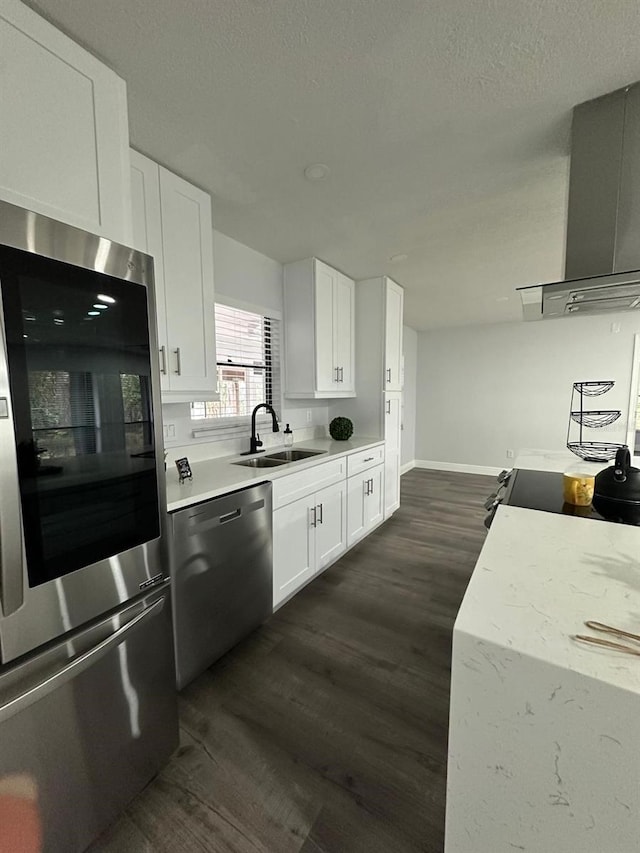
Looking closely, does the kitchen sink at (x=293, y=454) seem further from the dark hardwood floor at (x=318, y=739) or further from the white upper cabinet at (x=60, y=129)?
the white upper cabinet at (x=60, y=129)

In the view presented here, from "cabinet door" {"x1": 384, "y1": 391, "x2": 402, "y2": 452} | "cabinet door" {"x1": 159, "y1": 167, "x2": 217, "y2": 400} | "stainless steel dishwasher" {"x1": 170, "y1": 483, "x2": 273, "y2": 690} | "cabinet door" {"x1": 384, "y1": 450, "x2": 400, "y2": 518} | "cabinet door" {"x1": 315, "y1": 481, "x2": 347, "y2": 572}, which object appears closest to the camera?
"stainless steel dishwasher" {"x1": 170, "y1": 483, "x2": 273, "y2": 690}

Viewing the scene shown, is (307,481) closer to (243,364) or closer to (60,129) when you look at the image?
(243,364)

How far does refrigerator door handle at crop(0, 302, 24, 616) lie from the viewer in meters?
0.83

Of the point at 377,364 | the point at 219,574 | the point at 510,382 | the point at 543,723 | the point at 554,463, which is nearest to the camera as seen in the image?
the point at 543,723

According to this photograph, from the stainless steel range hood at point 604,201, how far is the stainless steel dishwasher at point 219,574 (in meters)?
1.75

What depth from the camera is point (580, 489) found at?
56.9 inches

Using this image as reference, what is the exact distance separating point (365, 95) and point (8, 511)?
5.94 ft

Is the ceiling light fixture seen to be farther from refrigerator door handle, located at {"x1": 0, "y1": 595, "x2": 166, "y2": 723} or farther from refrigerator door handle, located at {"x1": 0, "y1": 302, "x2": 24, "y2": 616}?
refrigerator door handle, located at {"x1": 0, "y1": 595, "x2": 166, "y2": 723}

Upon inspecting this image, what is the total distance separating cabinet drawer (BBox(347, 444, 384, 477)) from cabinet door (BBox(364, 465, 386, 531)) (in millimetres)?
80

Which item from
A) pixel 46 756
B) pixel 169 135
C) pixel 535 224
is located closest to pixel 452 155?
pixel 535 224

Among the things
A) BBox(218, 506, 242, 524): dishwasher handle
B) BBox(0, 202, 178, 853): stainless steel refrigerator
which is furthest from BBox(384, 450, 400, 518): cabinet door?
BBox(0, 202, 178, 853): stainless steel refrigerator

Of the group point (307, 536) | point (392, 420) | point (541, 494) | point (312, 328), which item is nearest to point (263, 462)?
point (307, 536)

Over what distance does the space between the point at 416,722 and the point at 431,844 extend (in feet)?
1.37

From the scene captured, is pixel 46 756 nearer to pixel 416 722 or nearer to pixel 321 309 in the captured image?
pixel 416 722
